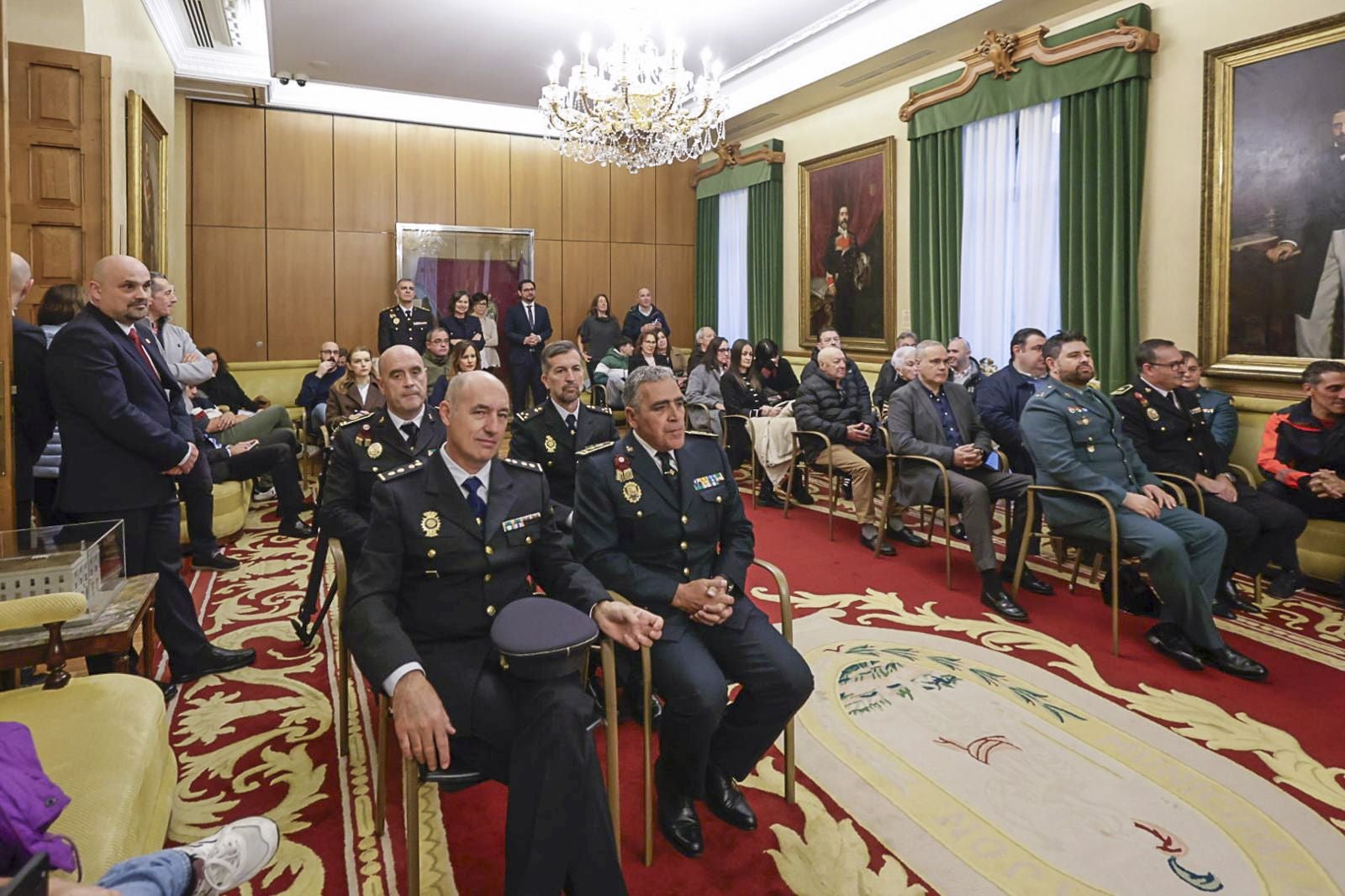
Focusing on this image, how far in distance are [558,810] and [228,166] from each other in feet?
32.0

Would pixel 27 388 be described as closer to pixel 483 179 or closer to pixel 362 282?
A: pixel 362 282

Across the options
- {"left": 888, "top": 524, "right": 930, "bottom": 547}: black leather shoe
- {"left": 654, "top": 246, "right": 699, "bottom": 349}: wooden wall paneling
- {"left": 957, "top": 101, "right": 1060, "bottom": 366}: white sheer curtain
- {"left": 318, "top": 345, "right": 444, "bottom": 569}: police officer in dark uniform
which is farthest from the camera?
{"left": 654, "top": 246, "right": 699, "bottom": 349}: wooden wall paneling

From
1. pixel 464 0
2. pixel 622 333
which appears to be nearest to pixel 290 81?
pixel 464 0

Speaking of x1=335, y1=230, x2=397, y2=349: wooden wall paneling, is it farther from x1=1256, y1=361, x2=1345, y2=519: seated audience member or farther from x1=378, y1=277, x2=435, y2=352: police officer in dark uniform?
x1=1256, y1=361, x2=1345, y2=519: seated audience member

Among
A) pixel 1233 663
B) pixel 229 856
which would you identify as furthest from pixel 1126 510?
pixel 229 856

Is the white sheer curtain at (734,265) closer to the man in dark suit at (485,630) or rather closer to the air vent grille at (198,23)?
the air vent grille at (198,23)

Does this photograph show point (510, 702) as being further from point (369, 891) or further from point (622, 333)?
point (622, 333)

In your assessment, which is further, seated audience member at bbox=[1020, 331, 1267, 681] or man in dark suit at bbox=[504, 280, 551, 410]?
man in dark suit at bbox=[504, 280, 551, 410]

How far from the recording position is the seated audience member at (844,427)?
550 centimetres

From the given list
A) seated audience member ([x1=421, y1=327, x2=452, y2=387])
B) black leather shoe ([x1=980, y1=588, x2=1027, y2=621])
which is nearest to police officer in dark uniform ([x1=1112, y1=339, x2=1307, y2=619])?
black leather shoe ([x1=980, y1=588, x2=1027, y2=621])

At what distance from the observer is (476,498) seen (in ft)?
7.38

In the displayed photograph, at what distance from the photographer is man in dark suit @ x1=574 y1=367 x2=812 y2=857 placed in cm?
228

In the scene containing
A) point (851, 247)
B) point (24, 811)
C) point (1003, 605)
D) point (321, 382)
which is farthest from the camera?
point (851, 247)

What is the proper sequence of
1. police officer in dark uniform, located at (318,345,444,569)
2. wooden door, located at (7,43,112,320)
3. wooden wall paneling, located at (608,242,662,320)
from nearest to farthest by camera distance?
police officer in dark uniform, located at (318,345,444,569), wooden door, located at (7,43,112,320), wooden wall paneling, located at (608,242,662,320)
